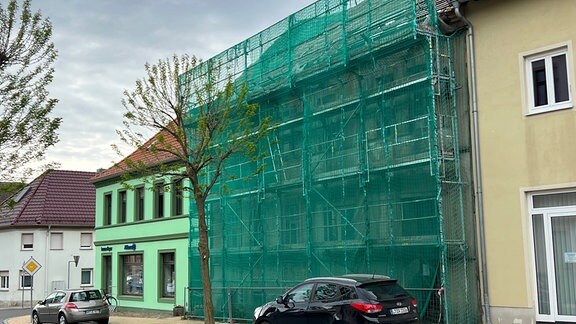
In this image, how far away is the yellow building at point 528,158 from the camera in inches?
532

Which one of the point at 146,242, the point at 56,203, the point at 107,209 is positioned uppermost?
the point at 56,203

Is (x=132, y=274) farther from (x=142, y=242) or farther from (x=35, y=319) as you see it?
(x=35, y=319)

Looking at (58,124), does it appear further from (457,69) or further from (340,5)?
(457,69)

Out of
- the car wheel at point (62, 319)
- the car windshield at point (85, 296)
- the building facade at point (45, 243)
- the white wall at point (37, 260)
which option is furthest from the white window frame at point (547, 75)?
the white wall at point (37, 260)

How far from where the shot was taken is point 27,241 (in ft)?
148

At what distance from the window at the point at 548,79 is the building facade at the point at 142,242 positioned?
566 inches

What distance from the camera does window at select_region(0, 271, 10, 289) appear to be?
44625 millimetres

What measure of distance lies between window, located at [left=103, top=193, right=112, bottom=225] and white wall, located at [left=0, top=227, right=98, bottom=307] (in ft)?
41.7

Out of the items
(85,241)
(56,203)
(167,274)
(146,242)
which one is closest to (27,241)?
(56,203)

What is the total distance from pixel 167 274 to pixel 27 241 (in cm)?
2088

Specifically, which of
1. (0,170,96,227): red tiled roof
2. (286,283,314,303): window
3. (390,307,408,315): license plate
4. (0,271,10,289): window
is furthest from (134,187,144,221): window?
(390,307,408,315): license plate

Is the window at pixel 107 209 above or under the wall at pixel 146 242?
above

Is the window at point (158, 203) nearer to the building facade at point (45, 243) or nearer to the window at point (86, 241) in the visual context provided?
the building facade at point (45, 243)

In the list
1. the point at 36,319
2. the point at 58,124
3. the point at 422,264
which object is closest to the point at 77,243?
the point at 36,319
